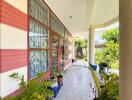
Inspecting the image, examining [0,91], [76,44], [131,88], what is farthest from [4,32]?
[76,44]

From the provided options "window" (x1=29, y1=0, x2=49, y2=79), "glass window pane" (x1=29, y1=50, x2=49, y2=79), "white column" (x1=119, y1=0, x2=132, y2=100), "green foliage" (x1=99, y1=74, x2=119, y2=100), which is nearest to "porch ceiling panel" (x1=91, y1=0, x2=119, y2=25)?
"window" (x1=29, y1=0, x2=49, y2=79)

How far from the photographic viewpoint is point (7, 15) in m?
2.10

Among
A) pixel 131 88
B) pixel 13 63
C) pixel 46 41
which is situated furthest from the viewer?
pixel 46 41

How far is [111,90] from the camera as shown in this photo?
1624 mm

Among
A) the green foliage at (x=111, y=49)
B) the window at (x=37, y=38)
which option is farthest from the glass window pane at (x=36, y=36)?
the green foliage at (x=111, y=49)

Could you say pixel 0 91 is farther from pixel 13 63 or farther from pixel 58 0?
pixel 58 0

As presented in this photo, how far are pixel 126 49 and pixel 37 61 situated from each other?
118 inches

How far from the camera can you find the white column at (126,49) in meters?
0.85

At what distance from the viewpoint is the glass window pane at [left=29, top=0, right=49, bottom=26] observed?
3206 millimetres

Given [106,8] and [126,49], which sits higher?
[106,8]

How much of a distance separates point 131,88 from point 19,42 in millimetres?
2098

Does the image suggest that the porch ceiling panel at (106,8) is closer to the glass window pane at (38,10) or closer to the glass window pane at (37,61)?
the glass window pane at (38,10)

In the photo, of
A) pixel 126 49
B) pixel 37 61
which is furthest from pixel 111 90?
pixel 37 61

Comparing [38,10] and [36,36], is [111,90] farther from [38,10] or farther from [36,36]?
[38,10]
